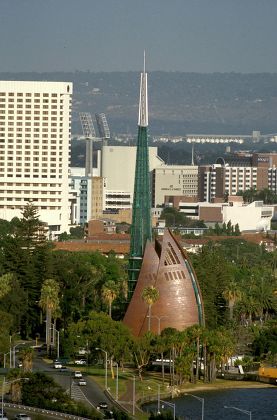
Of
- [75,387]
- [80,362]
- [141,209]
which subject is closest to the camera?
[75,387]

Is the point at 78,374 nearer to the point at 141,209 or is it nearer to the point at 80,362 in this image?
the point at 80,362

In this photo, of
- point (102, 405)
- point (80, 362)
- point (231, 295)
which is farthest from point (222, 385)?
point (231, 295)

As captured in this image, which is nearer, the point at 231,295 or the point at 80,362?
the point at 80,362

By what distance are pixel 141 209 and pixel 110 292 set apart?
23.0 ft

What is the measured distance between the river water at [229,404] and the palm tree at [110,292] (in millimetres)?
18574

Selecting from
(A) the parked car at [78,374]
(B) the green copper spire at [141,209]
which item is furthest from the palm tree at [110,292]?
(A) the parked car at [78,374]

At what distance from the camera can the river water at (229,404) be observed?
83.5m

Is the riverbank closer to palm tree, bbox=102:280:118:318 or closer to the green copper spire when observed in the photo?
the green copper spire

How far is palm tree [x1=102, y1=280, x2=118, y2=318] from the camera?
111 meters

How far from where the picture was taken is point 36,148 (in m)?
190

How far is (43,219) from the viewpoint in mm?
187000

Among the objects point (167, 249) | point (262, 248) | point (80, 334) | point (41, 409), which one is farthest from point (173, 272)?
point (262, 248)

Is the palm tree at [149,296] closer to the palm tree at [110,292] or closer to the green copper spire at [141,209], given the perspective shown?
the green copper spire at [141,209]

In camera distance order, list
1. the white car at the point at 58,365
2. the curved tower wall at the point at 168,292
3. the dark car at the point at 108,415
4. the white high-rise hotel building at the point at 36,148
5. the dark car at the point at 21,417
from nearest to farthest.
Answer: the dark car at the point at 21,417 → the dark car at the point at 108,415 → the white car at the point at 58,365 → the curved tower wall at the point at 168,292 → the white high-rise hotel building at the point at 36,148
